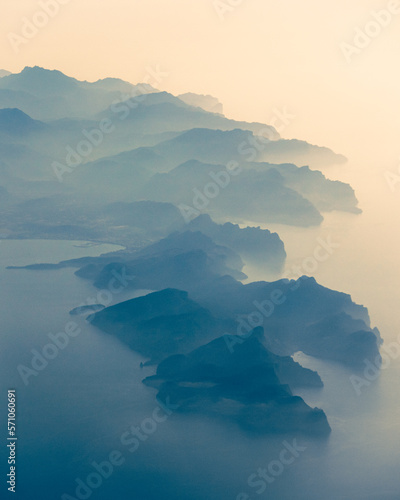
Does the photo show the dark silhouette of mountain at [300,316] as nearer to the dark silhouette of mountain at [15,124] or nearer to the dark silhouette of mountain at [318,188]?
the dark silhouette of mountain at [318,188]

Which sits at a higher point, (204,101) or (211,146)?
(204,101)

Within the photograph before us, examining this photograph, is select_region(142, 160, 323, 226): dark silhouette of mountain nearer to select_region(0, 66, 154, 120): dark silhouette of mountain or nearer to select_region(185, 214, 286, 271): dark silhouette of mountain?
select_region(185, 214, 286, 271): dark silhouette of mountain

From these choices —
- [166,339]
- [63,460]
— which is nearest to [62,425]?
[63,460]

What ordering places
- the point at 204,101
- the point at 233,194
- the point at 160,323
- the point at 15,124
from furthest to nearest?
1. the point at 204,101
2. the point at 15,124
3. the point at 233,194
4. the point at 160,323

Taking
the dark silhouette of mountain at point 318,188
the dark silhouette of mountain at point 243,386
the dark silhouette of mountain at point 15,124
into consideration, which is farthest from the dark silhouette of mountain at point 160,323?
the dark silhouette of mountain at point 15,124

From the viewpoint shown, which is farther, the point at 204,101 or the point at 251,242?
the point at 204,101

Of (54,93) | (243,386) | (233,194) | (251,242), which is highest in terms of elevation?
(251,242)

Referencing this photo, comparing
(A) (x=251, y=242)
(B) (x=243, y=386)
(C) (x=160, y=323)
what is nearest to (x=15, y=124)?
(A) (x=251, y=242)

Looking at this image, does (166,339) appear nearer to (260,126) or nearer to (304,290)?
(304,290)

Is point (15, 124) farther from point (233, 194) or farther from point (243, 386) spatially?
point (243, 386)

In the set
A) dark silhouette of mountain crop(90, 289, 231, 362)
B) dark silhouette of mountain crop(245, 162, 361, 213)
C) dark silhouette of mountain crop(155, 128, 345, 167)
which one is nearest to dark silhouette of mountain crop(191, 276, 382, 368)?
dark silhouette of mountain crop(90, 289, 231, 362)
